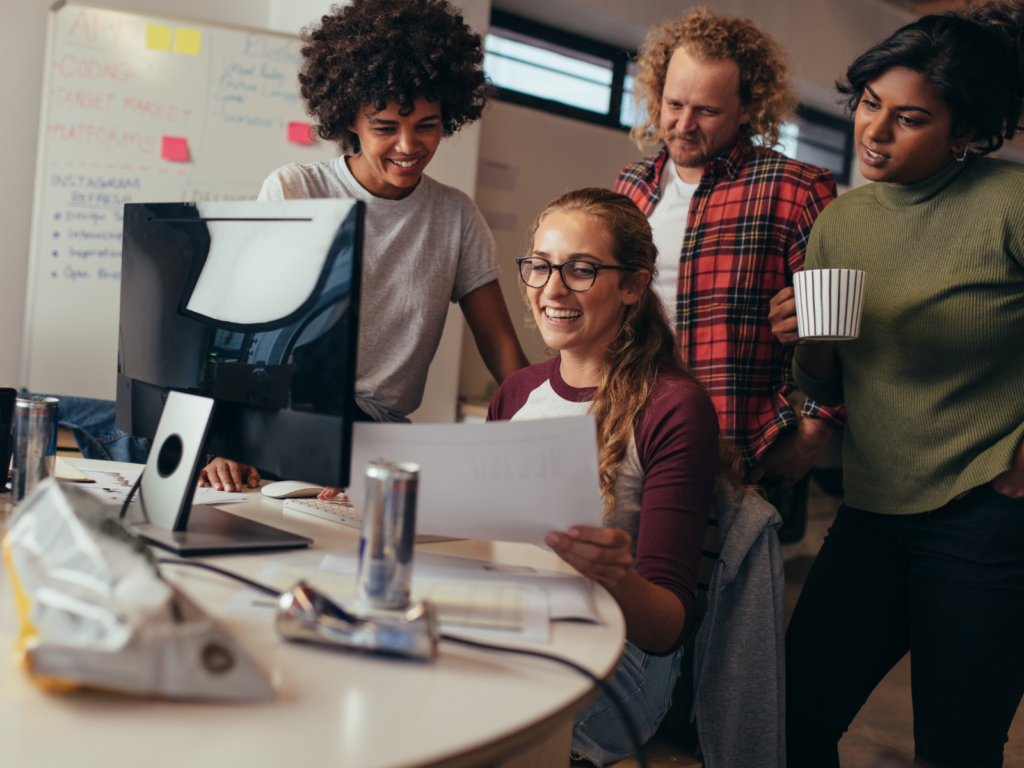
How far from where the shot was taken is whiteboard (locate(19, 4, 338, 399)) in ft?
8.52

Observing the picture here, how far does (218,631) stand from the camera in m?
0.58

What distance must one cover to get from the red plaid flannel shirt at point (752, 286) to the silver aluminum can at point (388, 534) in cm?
118

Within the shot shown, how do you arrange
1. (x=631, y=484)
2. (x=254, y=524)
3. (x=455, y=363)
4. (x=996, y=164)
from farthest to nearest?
(x=455, y=363), (x=996, y=164), (x=631, y=484), (x=254, y=524)

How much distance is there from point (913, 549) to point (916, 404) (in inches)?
9.1

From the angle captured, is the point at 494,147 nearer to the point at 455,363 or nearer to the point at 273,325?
the point at 455,363

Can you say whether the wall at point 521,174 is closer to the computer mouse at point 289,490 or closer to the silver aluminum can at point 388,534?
the computer mouse at point 289,490

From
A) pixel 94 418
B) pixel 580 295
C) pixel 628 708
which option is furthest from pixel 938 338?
pixel 94 418

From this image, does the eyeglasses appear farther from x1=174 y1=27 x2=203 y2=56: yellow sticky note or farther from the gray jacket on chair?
x1=174 y1=27 x2=203 y2=56: yellow sticky note

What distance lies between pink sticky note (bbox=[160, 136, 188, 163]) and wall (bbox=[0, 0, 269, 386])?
1.37 feet

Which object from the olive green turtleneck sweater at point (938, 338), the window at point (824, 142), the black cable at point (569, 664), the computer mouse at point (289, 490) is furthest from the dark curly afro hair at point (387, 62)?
the window at point (824, 142)

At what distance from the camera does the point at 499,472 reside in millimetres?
837

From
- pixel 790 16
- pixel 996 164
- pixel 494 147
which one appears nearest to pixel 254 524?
pixel 996 164

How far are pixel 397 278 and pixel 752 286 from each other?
75 centimetres

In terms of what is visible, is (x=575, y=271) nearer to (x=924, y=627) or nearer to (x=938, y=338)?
(x=938, y=338)
